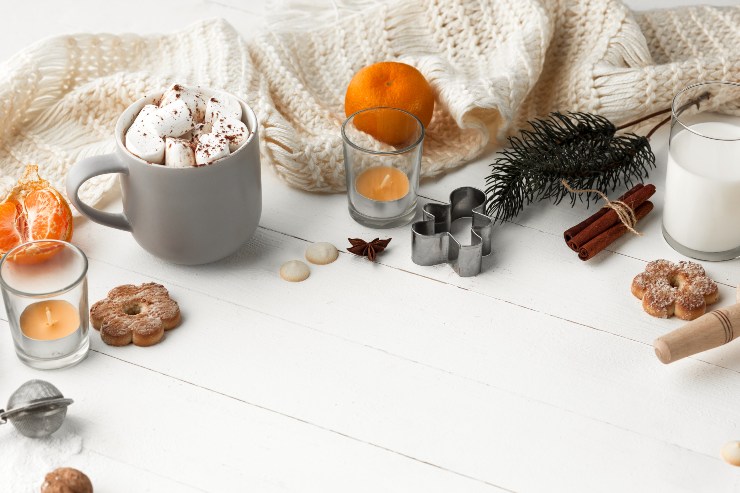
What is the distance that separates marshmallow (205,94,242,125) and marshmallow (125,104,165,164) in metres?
0.07

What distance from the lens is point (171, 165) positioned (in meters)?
1.13

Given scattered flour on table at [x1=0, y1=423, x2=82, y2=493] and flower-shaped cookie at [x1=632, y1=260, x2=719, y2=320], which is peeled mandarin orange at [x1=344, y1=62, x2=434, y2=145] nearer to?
flower-shaped cookie at [x1=632, y1=260, x2=719, y2=320]

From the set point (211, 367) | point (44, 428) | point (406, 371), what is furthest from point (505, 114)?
point (44, 428)

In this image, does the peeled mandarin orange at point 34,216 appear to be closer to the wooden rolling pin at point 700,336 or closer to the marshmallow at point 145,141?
the marshmallow at point 145,141

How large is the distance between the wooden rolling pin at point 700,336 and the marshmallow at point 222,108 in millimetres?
588

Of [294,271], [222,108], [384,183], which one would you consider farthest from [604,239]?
[222,108]

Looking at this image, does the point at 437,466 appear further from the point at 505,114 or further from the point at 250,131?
the point at 505,114

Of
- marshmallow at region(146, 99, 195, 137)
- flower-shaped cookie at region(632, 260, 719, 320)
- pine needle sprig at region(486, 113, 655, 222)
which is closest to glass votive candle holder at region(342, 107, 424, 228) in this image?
pine needle sprig at region(486, 113, 655, 222)

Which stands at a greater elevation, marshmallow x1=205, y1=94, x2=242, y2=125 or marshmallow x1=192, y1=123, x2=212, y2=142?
marshmallow x1=205, y1=94, x2=242, y2=125

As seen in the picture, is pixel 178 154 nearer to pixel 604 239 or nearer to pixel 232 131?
pixel 232 131

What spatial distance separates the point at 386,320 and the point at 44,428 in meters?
0.42

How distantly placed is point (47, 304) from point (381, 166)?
1.56ft

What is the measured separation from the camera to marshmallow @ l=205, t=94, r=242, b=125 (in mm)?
1188

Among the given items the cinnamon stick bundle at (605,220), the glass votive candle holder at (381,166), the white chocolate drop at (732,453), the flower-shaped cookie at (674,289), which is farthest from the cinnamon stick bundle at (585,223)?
the white chocolate drop at (732,453)
